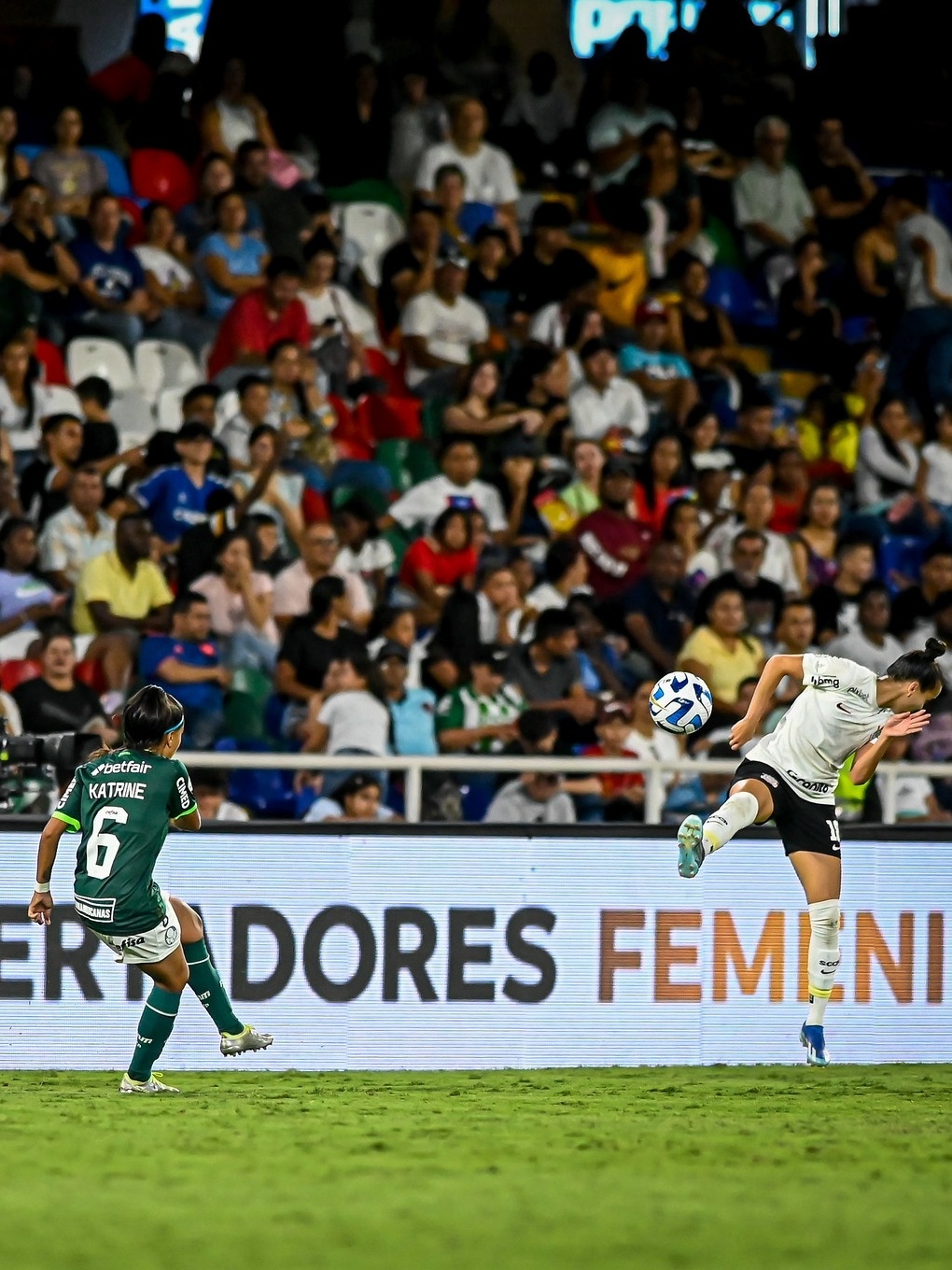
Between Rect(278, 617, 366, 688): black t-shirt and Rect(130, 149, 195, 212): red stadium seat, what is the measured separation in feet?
13.1

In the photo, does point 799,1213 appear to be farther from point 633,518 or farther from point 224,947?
point 633,518

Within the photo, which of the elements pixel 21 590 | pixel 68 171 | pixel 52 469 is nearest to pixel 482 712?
pixel 21 590

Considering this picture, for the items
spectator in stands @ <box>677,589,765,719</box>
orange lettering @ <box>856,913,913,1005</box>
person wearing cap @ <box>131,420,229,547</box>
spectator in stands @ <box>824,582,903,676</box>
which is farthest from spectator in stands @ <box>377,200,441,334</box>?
orange lettering @ <box>856,913,913,1005</box>

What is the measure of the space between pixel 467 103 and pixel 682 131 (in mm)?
2357

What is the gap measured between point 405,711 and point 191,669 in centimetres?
126

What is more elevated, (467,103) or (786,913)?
(467,103)

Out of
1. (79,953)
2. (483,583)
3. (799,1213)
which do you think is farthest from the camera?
(483,583)

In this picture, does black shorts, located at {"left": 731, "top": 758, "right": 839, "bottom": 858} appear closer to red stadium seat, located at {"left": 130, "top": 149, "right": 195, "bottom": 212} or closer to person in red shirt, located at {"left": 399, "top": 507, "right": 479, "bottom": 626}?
person in red shirt, located at {"left": 399, "top": 507, "right": 479, "bottom": 626}

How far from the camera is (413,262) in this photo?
52.1 ft

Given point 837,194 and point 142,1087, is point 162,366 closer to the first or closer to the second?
point 837,194

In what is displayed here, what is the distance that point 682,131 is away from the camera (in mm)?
18016

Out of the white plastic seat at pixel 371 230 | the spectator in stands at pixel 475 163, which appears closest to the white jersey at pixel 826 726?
the white plastic seat at pixel 371 230

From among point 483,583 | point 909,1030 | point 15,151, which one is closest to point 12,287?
point 15,151

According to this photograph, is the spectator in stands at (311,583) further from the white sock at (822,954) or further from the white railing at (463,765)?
the white sock at (822,954)
